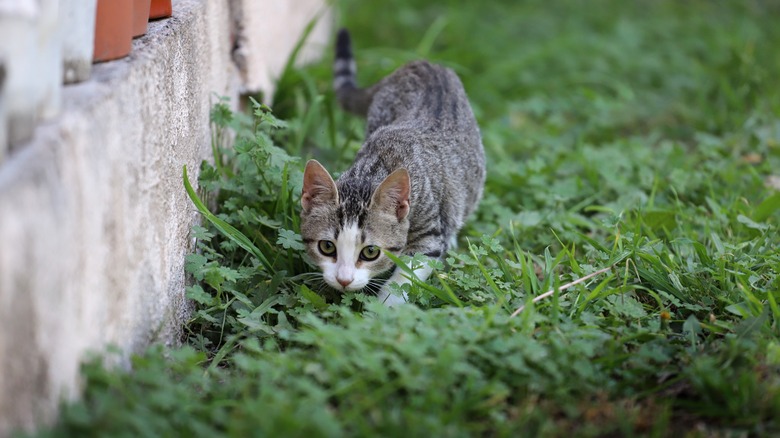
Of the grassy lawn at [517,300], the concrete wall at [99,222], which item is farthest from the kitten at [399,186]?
the concrete wall at [99,222]

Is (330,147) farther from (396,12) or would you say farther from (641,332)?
(396,12)

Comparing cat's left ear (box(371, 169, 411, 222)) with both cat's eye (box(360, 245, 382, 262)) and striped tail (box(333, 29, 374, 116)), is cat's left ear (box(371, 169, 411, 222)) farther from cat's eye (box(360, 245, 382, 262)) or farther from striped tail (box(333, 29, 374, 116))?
striped tail (box(333, 29, 374, 116))

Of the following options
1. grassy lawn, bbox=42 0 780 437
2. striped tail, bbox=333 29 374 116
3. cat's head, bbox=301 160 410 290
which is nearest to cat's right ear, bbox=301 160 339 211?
cat's head, bbox=301 160 410 290

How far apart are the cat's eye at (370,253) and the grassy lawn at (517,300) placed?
0.67 ft

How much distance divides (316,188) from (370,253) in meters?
0.34

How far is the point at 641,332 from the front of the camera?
2881 mm

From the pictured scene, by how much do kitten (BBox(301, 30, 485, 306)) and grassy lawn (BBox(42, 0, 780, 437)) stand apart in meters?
0.16

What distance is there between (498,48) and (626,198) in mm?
3275

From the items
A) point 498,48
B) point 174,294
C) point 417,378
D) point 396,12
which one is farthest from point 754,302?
point 396,12

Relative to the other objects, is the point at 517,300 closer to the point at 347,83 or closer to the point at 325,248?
the point at 325,248

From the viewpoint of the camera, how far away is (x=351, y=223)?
3.34m

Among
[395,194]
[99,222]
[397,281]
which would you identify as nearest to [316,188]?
[395,194]

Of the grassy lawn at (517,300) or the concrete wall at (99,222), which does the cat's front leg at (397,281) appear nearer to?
the grassy lawn at (517,300)

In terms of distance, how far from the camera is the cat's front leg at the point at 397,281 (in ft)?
10.9
